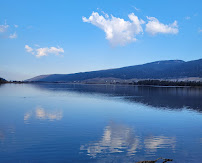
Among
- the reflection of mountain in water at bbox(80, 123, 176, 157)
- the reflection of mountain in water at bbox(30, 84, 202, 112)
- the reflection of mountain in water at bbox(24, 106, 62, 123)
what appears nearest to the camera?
the reflection of mountain in water at bbox(80, 123, 176, 157)

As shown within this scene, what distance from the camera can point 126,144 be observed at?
47.6 feet

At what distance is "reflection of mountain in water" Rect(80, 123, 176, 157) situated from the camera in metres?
13.2

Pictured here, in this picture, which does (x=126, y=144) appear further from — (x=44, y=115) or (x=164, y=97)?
(x=164, y=97)

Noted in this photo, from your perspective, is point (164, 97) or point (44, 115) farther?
point (164, 97)

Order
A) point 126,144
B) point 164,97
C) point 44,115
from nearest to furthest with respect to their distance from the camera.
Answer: point 126,144, point 44,115, point 164,97

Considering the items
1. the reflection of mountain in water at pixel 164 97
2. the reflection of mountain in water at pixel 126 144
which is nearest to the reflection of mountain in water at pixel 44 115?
the reflection of mountain in water at pixel 126 144

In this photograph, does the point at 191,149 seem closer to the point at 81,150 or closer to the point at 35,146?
the point at 81,150

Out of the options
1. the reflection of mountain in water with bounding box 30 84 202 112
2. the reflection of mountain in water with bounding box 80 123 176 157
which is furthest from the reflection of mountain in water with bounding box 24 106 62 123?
the reflection of mountain in water with bounding box 30 84 202 112

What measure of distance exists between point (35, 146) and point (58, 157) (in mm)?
2528

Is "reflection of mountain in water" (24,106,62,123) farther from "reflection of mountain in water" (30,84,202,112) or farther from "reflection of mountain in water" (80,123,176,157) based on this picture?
"reflection of mountain in water" (30,84,202,112)

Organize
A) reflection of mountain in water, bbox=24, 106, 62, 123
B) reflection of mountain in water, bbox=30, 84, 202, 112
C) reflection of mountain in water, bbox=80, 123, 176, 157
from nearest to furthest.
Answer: reflection of mountain in water, bbox=80, 123, 176, 157
reflection of mountain in water, bbox=24, 106, 62, 123
reflection of mountain in water, bbox=30, 84, 202, 112

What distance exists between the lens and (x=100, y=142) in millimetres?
14938

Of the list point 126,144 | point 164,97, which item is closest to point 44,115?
point 126,144

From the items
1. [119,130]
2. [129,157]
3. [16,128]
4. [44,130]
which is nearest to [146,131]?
[119,130]
